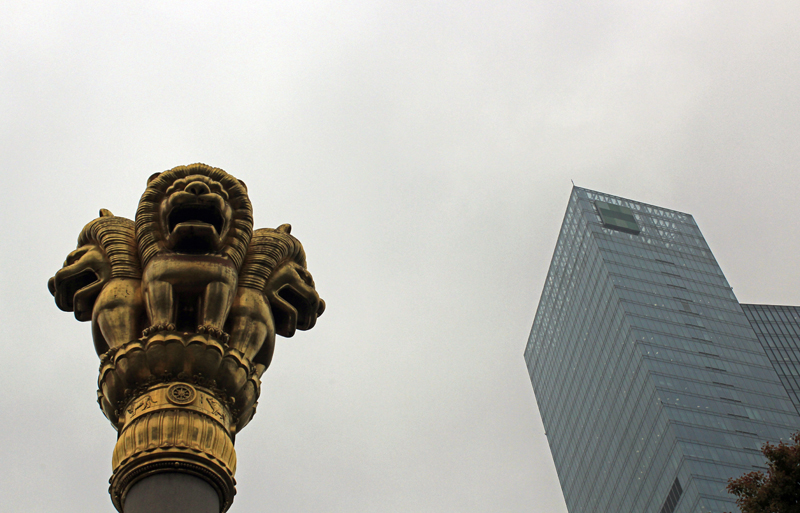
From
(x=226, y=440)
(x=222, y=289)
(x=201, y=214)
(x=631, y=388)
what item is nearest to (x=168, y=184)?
(x=201, y=214)

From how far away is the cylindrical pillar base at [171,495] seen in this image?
8.55m

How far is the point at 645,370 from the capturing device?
89.4 m

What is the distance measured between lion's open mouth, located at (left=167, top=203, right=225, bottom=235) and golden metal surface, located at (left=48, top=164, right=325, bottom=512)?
13 mm

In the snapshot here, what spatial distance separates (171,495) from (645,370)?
86011mm

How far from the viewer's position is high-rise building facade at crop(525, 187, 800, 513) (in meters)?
83.3

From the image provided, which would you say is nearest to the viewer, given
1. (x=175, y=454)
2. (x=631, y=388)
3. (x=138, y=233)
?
(x=175, y=454)

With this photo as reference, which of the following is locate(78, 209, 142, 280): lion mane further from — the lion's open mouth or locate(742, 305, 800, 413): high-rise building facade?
locate(742, 305, 800, 413): high-rise building facade

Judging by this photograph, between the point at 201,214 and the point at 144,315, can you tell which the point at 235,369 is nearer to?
the point at 144,315

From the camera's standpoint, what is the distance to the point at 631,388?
92125 millimetres

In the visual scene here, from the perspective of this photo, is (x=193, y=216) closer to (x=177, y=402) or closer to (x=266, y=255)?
(x=266, y=255)

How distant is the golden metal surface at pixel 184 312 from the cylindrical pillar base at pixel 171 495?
0.10 m

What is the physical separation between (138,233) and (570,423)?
104m

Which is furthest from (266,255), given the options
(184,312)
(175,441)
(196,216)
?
(175,441)

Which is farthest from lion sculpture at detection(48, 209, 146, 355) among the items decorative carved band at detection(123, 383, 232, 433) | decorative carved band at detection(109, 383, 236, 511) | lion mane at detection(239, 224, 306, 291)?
lion mane at detection(239, 224, 306, 291)
